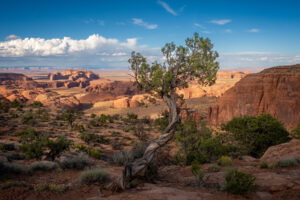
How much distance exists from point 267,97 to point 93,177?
31.5 metres

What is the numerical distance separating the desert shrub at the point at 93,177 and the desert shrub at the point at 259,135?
1315cm

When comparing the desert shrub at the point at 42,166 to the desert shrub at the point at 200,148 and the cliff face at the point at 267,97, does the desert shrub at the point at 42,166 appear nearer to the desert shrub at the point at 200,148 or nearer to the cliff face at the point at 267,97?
the desert shrub at the point at 200,148

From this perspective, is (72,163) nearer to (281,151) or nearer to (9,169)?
(9,169)

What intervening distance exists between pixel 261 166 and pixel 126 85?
94652mm

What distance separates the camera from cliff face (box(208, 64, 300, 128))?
90.9 feet

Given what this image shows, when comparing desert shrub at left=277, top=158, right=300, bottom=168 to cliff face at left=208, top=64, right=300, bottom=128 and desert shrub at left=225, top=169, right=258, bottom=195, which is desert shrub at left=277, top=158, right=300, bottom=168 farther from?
cliff face at left=208, top=64, right=300, bottom=128

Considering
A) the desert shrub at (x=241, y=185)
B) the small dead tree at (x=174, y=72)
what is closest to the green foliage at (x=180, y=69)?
the small dead tree at (x=174, y=72)

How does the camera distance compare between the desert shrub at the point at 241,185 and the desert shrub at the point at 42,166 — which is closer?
the desert shrub at the point at 241,185

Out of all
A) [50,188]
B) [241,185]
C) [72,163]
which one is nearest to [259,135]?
[241,185]

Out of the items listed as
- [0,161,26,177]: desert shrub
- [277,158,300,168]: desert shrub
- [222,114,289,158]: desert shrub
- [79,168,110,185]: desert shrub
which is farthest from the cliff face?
[0,161,26,177]: desert shrub

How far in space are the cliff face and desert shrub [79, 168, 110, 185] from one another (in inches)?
1143

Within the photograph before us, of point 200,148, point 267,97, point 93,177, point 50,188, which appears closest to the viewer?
point 50,188

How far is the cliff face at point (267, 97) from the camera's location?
90.9 feet

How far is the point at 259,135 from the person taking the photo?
647 inches
